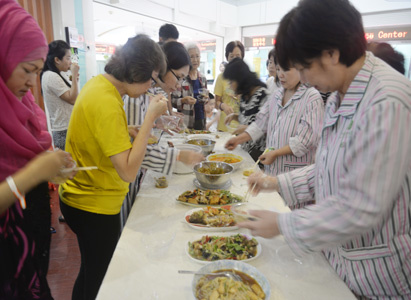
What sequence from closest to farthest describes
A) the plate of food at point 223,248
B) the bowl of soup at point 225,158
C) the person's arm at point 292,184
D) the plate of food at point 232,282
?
the plate of food at point 232,282 < the plate of food at point 223,248 < the person's arm at point 292,184 < the bowl of soup at point 225,158

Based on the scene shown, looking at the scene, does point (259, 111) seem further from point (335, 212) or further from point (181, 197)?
point (335, 212)

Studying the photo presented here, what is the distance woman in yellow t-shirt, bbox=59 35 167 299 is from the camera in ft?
4.49

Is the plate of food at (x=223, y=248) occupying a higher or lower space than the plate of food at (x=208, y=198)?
lower

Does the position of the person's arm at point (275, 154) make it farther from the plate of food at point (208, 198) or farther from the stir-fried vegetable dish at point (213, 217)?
the stir-fried vegetable dish at point (213, 217)

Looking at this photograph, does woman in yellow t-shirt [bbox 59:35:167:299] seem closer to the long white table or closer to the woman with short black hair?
the long white table

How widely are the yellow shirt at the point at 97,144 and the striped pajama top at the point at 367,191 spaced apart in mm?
873

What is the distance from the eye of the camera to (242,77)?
111 inches

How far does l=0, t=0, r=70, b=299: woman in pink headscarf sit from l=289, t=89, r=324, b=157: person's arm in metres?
1.61

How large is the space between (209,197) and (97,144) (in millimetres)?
683

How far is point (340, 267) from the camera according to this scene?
106 cm

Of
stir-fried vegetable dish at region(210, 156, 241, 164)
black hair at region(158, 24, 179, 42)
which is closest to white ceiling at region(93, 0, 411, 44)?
black hair at region(158, 24, 179, 42)

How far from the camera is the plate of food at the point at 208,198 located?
63.2 inches

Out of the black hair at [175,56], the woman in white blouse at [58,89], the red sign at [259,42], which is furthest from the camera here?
→ the red sign at [259,42]

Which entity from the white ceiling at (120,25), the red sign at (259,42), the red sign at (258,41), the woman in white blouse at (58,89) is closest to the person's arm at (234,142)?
the woman in white blouse at (58,89)
